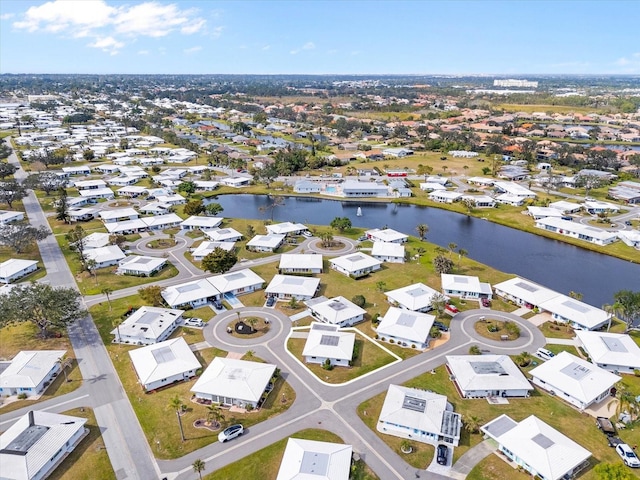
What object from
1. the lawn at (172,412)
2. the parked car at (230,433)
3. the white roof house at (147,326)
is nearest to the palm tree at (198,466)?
the lawn at (172,412)

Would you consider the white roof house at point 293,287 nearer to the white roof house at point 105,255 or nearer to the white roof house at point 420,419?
the white roof house at point 420,419

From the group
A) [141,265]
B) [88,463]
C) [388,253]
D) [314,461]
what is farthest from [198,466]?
[388,253]

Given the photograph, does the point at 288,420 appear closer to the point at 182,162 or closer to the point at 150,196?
the point at 150,196

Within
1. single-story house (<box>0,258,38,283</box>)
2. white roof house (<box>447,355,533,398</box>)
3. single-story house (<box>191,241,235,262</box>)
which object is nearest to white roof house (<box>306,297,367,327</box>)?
white roof house (<box>447,355,533,398</box>)

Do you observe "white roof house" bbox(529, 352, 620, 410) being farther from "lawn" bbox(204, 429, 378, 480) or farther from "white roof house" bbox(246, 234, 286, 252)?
"white roof house" bbox(246, 234, 286, 252)

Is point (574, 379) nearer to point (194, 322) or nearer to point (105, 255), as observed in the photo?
point (194, 322)

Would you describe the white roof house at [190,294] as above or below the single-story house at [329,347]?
above

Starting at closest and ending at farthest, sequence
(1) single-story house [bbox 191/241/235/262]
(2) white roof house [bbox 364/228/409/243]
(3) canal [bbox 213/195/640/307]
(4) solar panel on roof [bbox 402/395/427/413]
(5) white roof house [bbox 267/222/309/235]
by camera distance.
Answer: (4) solar panel on roof [bbox 402/395/427/413] → (3) canal [bbox 213/195/640/307] → (1) single-story house [bbox 191/241/235/262] → (2) white roof house [bbox 364/228/409/243] → (5) white roof house [bbox 267/222/309/235]
